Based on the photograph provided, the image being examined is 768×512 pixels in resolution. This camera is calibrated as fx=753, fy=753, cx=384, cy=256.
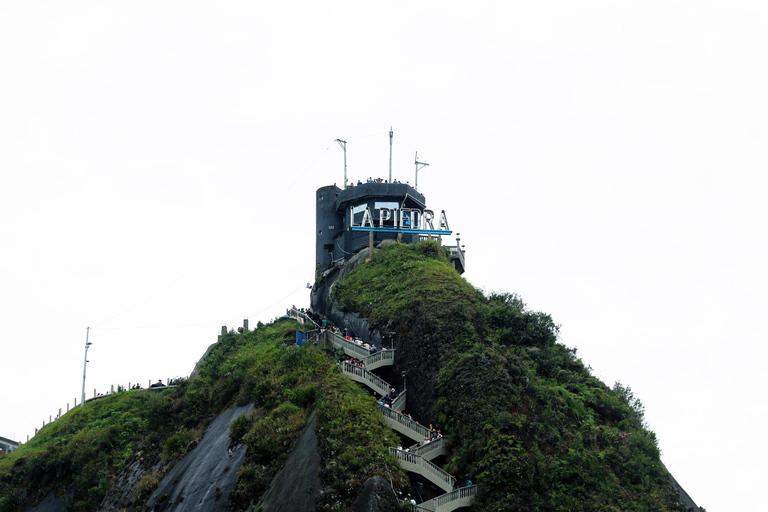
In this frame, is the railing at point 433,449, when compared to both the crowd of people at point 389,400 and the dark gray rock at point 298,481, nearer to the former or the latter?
the crowd of people at point 389,400

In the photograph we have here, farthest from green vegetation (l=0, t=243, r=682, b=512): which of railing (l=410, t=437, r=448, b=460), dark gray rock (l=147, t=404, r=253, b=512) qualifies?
dark gray rock (l=147, t=404, r=253, b=512)

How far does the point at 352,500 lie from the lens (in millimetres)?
30844

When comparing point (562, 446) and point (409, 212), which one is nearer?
point (562, 446)

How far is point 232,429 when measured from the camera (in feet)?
133

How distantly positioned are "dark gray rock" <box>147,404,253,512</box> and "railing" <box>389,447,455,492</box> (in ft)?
A: 28.1

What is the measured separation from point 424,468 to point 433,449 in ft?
7.67

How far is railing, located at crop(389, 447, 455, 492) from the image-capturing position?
112 feet

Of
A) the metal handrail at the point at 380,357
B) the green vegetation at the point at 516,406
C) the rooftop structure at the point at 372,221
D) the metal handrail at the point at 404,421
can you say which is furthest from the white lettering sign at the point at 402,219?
the metal handrail at the point at 404,421

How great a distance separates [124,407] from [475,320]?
3250 centimetres

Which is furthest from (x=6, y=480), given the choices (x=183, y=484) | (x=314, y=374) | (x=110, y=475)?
(x=314, y=374)

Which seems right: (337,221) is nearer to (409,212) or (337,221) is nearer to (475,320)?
(409,212)

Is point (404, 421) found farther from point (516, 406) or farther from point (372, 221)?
point (372, 221)

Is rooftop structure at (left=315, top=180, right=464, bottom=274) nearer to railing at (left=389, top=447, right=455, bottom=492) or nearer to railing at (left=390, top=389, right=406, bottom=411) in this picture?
railing at (left=390, top=389, right=406, bottom=411)

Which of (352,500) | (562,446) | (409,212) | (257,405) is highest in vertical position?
(409,212)
